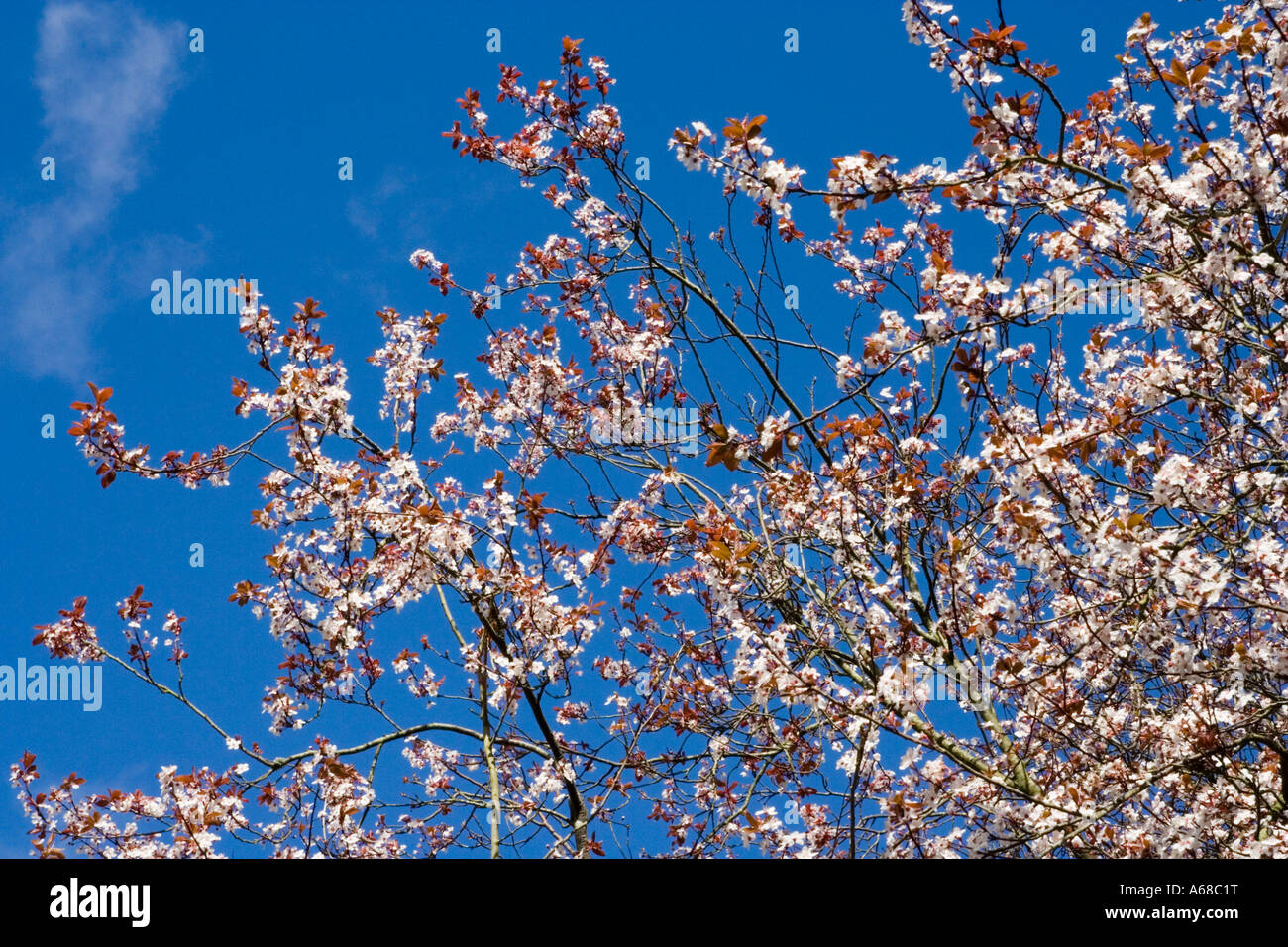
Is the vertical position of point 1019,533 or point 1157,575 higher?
point 1019,533

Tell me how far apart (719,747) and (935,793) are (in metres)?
1.36

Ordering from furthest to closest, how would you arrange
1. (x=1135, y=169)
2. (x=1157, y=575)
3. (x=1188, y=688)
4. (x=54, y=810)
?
(x=54, y=810), (x=1188, y=688), (x=1135, y=169), (x=1157, y=575)

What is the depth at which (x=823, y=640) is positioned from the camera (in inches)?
245

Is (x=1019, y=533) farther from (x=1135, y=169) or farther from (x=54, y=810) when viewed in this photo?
(x=54, y=810)
